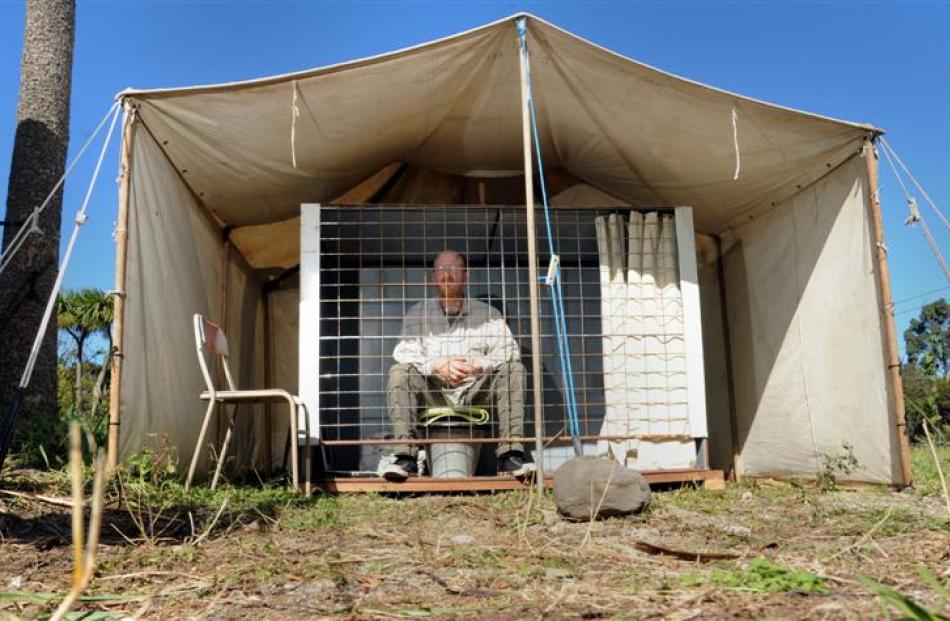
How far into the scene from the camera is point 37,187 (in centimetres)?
454

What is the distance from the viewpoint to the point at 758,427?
4883mm

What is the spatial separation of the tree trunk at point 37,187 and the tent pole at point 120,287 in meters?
1.10

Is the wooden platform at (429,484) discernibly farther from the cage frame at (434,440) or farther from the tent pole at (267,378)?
the tent pole at (267,378)

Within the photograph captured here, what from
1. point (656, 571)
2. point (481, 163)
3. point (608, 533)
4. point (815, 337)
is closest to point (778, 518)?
point (608, 533)

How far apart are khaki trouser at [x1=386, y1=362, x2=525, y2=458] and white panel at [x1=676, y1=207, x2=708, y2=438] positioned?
96cm

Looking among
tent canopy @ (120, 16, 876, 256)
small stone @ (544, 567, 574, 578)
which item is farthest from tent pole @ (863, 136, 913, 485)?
small stone @ (544, 567, 574, 578)

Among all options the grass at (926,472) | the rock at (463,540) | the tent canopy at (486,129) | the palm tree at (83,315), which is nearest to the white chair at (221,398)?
the tent canopy at (486,129)

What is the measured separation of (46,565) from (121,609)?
0.60 metres

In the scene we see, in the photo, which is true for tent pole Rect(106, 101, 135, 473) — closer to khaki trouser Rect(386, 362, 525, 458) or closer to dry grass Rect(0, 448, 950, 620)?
Result: dry grass Rect(0, 448, 950, 620)

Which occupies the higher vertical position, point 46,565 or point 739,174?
point 739,174

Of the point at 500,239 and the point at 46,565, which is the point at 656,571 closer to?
the point at 46,565

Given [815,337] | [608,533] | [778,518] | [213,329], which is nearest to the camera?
[608,533]

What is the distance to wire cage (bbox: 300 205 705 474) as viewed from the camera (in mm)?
4312

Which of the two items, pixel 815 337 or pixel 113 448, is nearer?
pixel 113 448
